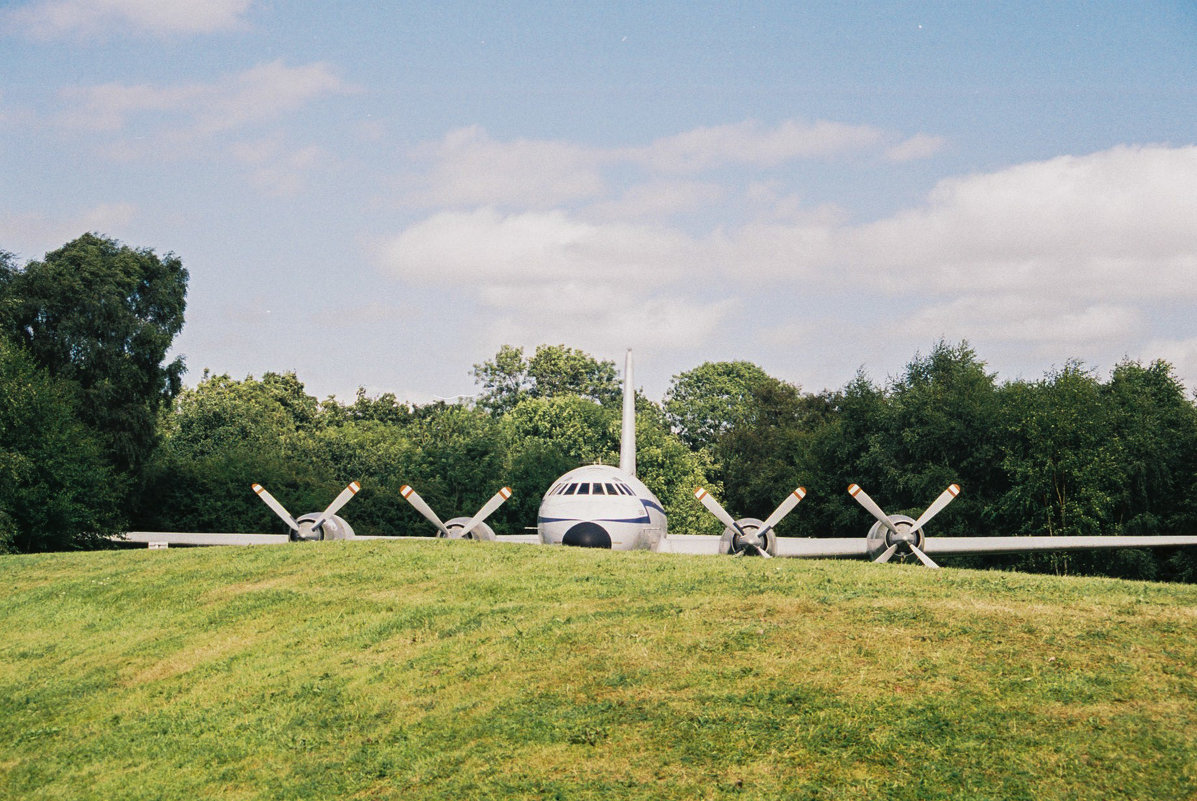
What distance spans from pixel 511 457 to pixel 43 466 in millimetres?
36569

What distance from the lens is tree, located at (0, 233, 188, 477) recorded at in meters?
52.5

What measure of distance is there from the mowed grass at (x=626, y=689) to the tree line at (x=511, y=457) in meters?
28.1

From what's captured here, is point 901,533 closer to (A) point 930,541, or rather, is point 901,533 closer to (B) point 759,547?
(A) point 930,541

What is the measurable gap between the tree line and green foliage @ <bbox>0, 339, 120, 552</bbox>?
10 centimetres

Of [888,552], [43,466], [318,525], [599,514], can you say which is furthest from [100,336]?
[888,552]

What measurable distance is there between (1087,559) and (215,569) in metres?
40.1

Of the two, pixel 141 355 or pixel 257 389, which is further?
pixel 257 389

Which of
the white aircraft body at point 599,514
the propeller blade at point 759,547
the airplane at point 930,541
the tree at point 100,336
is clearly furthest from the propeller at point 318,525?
the tree at point 100,336

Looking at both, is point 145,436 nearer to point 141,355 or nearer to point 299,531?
point 141,355

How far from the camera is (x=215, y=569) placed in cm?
2614

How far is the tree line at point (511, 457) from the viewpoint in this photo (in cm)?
4722

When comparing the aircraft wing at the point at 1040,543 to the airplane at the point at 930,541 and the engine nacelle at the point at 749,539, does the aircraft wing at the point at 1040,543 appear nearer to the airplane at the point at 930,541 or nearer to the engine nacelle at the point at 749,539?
the airplane at the point at 930,541

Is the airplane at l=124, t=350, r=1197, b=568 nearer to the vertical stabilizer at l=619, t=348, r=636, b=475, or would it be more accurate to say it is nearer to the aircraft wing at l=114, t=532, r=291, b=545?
the aircraft wing at l=114, t=532, r=291, b=545

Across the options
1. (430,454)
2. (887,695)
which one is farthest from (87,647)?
(430,454)
